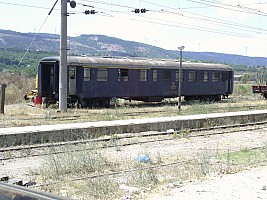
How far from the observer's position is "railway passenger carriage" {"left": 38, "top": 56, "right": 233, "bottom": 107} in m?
25.4

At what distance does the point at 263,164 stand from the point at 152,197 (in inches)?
166

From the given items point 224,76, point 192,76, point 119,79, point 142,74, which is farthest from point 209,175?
point 224,76

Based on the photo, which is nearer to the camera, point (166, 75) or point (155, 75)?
point (155, 75)

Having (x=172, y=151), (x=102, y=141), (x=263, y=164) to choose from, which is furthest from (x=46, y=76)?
(x=263, y=164)

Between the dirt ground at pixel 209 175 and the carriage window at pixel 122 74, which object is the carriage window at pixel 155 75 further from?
the dirt ground at pixel 209 175

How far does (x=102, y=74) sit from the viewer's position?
1033 inches

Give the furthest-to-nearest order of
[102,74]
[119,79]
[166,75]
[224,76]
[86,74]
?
1. [224,76]
2. [166,75]
3. [119,79]
4. [102,74]
5. [86,74]

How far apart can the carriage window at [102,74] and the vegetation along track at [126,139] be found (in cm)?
863

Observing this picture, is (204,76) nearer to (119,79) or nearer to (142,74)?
(142,74)

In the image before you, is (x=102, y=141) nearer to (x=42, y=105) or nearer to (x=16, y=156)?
(x=16, y=156)

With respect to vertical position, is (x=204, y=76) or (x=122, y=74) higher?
(x=122, y=74)

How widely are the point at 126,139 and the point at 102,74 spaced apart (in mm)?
11433

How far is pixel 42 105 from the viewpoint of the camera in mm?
25234

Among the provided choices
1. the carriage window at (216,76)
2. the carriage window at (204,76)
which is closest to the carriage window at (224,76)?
the carriage window at (216,76)
